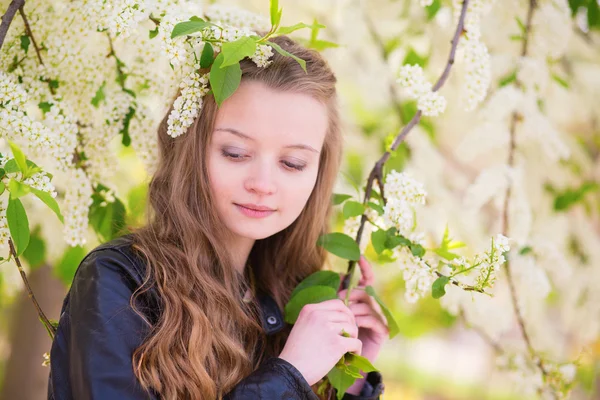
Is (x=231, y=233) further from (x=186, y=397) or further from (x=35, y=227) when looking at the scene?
(x=35, y=227)

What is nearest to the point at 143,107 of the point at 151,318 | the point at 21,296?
the point at 151,318

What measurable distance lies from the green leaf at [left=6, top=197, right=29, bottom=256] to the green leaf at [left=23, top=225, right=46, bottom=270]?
2.87 feet

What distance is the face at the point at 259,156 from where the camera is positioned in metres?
1.46

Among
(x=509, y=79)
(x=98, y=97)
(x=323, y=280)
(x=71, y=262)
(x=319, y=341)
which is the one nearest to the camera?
(x=319, y=341)

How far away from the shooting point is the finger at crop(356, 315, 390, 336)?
1.70m

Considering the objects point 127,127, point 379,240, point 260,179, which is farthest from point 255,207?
point 127,127

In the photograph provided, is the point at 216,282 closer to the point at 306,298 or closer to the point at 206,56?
the point at 306,298

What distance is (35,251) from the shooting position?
83.4 inches

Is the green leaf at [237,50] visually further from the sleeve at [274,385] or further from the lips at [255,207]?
the sleeve at [274,385]

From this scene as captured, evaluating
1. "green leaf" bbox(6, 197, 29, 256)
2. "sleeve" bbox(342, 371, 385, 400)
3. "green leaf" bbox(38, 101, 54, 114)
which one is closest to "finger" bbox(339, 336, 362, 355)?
"sleeve" bbox(342, 371, 385, 400)

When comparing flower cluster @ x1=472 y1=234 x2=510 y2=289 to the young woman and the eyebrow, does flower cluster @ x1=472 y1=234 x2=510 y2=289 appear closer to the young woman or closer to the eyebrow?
the young woman

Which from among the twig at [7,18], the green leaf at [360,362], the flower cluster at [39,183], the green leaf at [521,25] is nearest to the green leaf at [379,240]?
the green leaf at [360,362]

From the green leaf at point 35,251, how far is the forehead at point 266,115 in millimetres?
951

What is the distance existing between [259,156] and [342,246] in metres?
0.32
